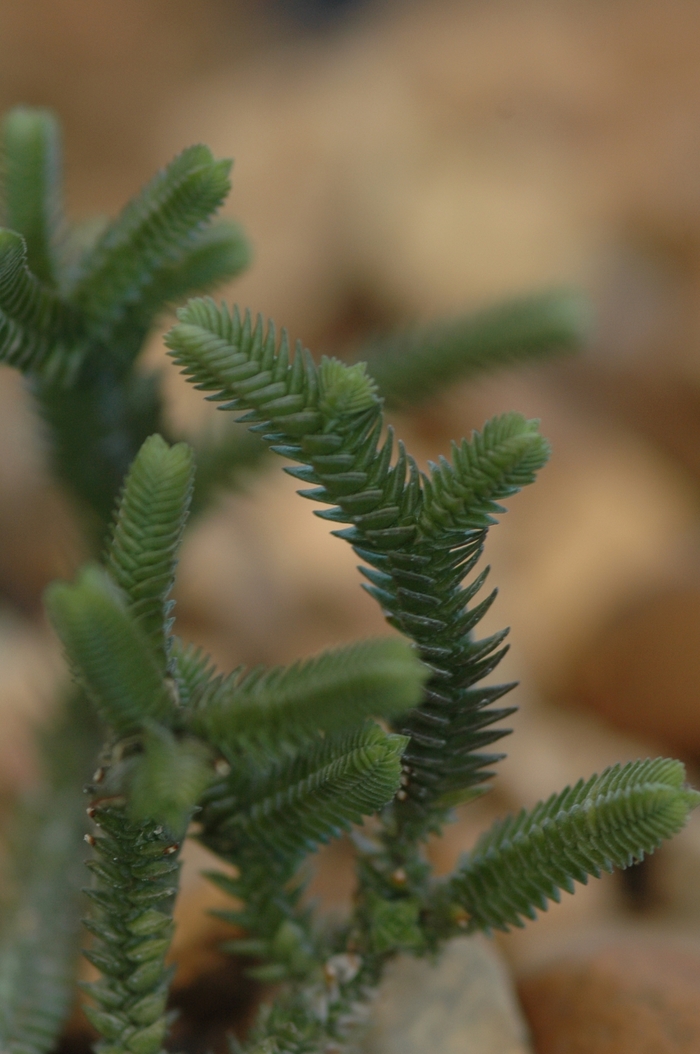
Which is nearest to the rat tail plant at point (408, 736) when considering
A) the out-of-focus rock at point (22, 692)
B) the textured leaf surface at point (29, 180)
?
the textured leaf surface at point (29, 180)

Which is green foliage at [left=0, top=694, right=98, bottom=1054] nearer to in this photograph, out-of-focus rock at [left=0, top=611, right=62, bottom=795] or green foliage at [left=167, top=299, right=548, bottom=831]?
out-of-focus rock at [left=0, top=611, right=62, bottom=795]

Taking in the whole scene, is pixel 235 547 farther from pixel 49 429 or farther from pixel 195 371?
pixel 195 371

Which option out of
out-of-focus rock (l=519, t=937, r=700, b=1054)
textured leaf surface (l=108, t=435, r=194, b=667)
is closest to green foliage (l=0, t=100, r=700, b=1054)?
textured leaf surface (l=108, t=435, r=194, b=667)

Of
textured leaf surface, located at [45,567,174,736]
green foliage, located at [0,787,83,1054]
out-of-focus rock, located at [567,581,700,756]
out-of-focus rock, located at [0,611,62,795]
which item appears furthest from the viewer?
out-of-focus rock, located at [567,581,700,756]

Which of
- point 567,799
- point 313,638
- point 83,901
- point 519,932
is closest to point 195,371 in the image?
→ point 567,799

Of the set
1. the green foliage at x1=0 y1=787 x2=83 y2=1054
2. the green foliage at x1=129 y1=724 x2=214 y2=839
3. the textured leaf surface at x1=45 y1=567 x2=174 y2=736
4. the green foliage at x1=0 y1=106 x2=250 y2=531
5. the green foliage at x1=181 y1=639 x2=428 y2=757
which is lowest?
the green foliage at x1=0 y1=787 x2=83 y2=1054

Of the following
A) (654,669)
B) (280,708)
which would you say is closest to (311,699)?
(280,708)

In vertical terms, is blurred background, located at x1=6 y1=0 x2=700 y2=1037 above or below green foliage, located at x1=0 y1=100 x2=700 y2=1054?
above
